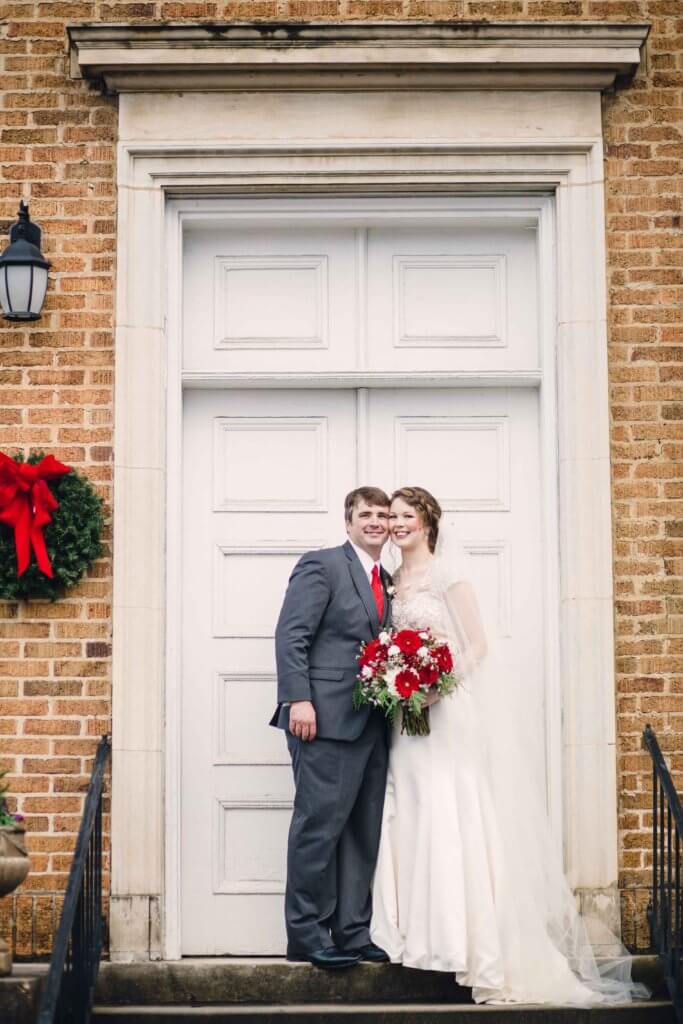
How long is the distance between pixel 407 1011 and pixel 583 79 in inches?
157

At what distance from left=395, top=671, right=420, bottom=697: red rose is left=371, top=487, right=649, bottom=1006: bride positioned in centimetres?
16

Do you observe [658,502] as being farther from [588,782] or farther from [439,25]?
[439,25]

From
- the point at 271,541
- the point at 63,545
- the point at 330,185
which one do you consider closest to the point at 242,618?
the point at 271,541

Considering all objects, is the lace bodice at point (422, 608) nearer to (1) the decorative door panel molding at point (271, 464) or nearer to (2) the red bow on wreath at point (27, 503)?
(1) the decorative door panel molding at point (271, 464)

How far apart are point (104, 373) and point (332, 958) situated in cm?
265

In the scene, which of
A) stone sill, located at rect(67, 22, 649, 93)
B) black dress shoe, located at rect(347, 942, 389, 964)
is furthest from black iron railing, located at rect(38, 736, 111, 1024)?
stone sill, located at rect(67, 22, 649, 93)

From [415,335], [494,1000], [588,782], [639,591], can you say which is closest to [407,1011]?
[494,1000]

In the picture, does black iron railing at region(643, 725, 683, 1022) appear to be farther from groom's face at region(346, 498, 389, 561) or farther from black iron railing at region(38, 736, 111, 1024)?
black iron railing at region(38, 736, 111, 1024)

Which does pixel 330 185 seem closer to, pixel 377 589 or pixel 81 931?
pixel 377 589

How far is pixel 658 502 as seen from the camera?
658 centimetres

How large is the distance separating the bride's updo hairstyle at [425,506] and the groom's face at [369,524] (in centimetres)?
10

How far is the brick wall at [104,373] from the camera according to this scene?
6.45 metres

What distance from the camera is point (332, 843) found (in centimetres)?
609

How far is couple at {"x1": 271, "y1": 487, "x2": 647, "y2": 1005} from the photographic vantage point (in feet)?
19.5
